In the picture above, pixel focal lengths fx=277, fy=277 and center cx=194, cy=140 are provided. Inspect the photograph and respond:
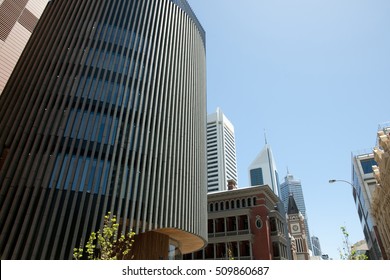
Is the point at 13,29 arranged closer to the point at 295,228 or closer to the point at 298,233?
the point at 298,233

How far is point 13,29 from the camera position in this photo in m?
26.8

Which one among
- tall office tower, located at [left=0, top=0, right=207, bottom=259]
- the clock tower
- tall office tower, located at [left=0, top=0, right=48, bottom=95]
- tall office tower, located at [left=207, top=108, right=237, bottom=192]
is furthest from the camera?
tall office tower, located at [left=207, top=108, right=237, bottom=192]

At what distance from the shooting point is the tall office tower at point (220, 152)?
161 meters

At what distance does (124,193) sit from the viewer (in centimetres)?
2514

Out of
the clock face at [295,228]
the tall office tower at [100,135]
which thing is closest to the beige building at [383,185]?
the tall office tower at [100,135]

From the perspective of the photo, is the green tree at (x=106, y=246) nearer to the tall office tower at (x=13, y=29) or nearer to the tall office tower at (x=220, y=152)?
the tall office tower at (x=13, y=29)

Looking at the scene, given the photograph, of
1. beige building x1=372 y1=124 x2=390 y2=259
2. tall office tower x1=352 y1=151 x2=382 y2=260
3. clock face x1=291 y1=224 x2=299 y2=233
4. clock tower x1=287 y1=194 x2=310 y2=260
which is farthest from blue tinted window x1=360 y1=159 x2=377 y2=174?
clock face x1=291 y1=224 x2=299 y2=233

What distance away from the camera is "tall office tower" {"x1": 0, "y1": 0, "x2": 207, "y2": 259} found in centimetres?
2095

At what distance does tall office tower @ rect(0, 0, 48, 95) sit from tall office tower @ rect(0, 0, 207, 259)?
860mm

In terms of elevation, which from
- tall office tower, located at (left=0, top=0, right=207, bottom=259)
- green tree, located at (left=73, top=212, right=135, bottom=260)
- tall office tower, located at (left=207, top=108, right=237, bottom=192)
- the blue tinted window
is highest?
tall office tower, located at (left=207, top=108, right=237, bottom=192)

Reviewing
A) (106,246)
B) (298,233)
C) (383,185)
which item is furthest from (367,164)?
(106,246)

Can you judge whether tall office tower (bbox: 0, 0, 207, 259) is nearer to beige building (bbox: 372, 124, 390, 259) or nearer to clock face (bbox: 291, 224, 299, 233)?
beige building (bbox: 372, 124, 390, 259)
